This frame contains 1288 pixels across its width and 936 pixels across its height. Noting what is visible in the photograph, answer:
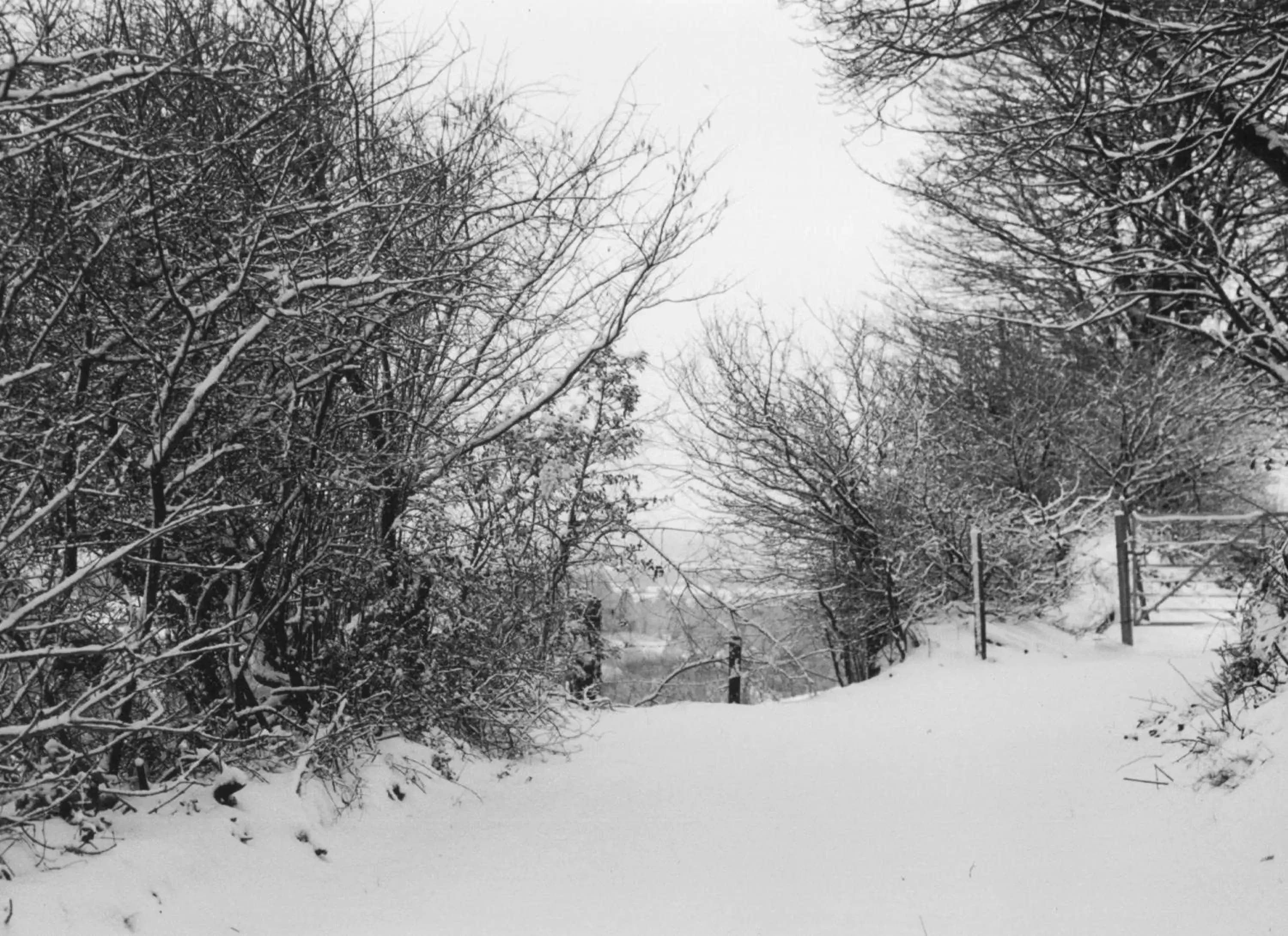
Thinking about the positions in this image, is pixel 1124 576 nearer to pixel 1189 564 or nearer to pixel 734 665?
pixel 1189 564

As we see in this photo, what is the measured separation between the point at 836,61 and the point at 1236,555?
34.2 feet

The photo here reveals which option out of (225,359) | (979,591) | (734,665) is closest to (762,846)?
(225,359)

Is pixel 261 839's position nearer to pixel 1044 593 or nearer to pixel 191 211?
pixel 191 211

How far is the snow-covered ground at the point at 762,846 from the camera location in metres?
3.73

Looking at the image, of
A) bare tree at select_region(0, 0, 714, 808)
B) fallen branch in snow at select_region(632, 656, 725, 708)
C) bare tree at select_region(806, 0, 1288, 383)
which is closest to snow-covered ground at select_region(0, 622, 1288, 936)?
bare tree at select_region(0, 0, 714, 808)

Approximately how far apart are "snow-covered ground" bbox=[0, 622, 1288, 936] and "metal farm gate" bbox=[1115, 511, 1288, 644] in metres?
1.54

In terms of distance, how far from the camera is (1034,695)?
8047mm

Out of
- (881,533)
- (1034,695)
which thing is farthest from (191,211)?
(881,533)

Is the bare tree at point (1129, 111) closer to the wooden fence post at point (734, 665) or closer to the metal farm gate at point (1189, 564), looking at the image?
the metal farm gate at point (1189, 564)

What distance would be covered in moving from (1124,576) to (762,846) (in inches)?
254

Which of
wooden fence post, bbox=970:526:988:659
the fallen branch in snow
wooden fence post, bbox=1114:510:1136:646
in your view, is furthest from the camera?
the fallen branch in snow

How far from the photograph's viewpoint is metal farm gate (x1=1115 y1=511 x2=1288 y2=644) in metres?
7.75

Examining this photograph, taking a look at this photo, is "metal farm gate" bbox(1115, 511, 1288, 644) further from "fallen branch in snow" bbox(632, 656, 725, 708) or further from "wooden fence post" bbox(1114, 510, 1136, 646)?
"fallen branch in snow" bbox(632, 656, 725, 708)

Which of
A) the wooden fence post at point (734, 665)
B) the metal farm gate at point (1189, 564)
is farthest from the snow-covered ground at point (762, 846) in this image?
the wooden fence post at point (734, 665)
